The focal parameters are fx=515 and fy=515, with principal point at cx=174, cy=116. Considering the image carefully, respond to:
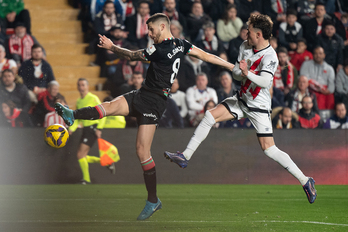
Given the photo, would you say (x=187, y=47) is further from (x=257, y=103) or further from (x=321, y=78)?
(x=321, y=78)

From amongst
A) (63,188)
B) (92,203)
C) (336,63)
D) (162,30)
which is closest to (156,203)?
(92,203)

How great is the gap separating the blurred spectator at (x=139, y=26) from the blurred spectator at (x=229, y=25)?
5.90ft

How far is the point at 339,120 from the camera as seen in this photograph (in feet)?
37.9

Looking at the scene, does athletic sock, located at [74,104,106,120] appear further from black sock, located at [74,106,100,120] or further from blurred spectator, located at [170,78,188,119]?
blurred spectator, located at [170,78,188,119]

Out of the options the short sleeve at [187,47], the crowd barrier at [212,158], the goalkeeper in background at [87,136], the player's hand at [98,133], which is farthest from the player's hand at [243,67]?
the player's hand at [98,133]

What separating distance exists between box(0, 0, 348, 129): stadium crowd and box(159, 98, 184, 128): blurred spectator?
2 cm

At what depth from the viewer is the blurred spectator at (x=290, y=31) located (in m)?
12.6

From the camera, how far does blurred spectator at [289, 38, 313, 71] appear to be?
1234cm

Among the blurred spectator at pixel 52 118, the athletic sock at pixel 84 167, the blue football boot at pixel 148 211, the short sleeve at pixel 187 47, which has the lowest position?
the athletic sock at pixel 84 167

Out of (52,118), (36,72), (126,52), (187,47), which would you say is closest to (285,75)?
(52,118)

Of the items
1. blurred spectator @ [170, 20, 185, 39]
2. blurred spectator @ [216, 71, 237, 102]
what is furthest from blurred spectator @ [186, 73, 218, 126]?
blurred spectator @ [170, 20, 185, 39]

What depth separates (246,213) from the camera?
6.78 m

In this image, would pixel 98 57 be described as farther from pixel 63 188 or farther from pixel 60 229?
pixel 60 229

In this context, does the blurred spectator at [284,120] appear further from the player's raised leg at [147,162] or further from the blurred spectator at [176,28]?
the player's raised leg at [147,162]
